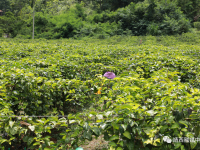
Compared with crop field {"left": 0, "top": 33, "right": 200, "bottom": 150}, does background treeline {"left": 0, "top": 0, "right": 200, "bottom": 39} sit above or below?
above

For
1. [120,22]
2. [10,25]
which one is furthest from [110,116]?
[10,25]

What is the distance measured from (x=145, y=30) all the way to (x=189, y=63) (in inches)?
897

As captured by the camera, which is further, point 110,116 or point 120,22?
point 120,22

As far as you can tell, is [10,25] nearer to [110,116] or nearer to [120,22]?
[120,22]

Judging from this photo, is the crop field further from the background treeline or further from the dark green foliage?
the dark green foliage

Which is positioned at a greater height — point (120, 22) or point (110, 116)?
point (120, 22)

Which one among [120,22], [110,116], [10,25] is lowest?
[110,116]

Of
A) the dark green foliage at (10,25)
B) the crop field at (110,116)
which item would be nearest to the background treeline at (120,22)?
the dark green foliage at (10,25)

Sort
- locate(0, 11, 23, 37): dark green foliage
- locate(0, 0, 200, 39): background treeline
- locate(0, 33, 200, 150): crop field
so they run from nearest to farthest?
locate(0, 33, 200, 150): crop field → locate(0, 0, 200, 39): background treeline → locate(0, 11, 23, 37): dark green foliage

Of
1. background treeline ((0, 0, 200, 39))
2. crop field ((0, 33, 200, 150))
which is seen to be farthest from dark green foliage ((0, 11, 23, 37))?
crop field ((0, 33, 200, 150))

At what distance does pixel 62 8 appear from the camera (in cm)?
3741

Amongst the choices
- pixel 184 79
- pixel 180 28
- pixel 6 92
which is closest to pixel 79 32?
pixel 180 28

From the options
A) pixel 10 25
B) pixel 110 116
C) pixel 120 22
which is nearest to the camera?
pixel 110 116

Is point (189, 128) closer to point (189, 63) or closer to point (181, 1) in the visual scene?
point (189, 63)
